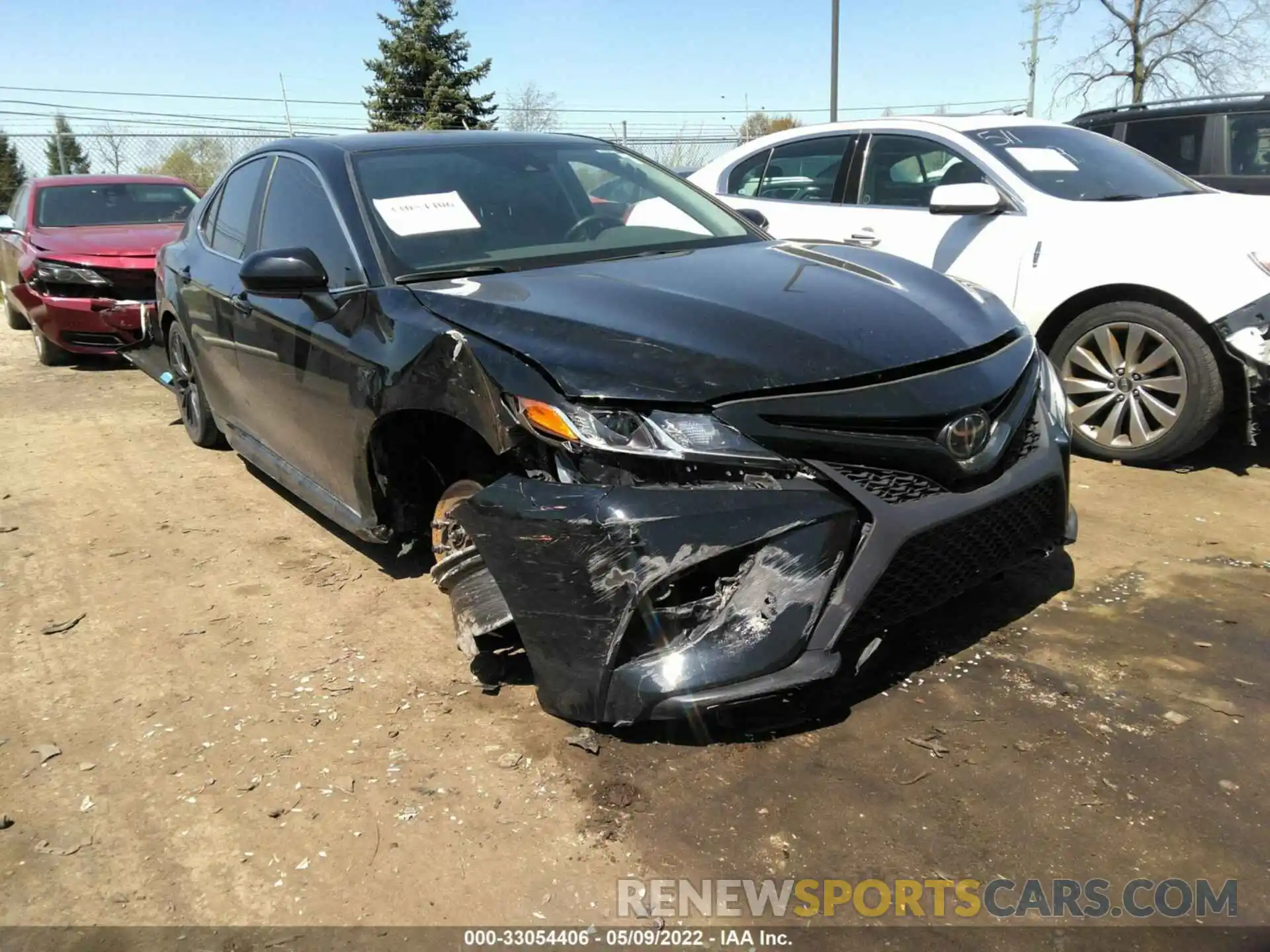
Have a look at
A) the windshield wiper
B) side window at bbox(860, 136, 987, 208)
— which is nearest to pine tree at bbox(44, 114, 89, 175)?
side window at bbox(860, 136, 987, 208)

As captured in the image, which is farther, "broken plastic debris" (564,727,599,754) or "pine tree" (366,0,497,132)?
"pine tree" (366,0,497,132)

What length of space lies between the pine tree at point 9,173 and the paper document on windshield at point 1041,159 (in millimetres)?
20244

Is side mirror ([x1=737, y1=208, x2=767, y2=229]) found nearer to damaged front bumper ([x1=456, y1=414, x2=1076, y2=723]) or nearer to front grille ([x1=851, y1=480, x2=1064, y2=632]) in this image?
front grille ([x1=851, y1=480, x2=1064, y2=632])

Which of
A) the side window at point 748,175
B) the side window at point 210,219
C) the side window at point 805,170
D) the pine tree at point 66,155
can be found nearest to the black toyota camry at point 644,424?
the side window at point 210,219

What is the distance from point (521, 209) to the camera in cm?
345

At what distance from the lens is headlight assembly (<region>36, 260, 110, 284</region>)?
24.9 feet

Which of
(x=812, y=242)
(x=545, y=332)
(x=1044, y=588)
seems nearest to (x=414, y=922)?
(x=545, y=332)

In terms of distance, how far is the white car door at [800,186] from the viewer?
18.9 ft

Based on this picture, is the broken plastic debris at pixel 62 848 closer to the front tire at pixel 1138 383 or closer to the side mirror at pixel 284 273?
the side mirror at pixel 284 273

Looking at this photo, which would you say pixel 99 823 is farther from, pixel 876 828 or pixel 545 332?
pixel 876 828

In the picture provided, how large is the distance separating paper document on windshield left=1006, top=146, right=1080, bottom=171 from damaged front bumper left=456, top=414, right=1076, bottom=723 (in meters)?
3.57

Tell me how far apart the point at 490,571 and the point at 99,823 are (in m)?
1.14

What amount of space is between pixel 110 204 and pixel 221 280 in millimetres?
5837

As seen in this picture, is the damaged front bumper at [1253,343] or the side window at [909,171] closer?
the damaged front bumper at [1253,343]
